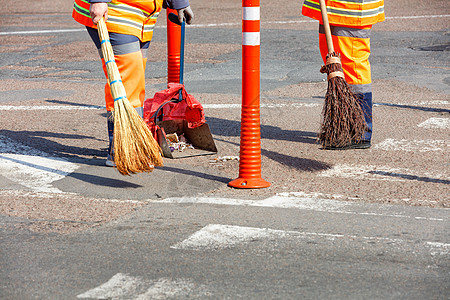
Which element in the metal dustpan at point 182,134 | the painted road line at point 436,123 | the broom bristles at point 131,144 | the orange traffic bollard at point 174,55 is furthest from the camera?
the painted road line at point 436,123

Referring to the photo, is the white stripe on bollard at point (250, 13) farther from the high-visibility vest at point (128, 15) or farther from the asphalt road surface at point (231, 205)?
the asphalt road surface at point (231, 205)

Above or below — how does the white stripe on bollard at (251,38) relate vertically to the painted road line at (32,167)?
above

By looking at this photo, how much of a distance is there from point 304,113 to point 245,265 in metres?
→ 4.48

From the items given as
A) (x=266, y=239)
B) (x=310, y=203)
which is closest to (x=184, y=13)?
(x=310, y=203)

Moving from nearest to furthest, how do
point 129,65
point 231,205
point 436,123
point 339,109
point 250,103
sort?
point 231,205 → point 250,103 → point 129,65 → point 339,109 → point 436,123

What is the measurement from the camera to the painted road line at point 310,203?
4.50m

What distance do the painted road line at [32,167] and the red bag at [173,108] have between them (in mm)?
849

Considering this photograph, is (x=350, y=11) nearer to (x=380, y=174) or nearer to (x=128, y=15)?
(x=380, y=174)

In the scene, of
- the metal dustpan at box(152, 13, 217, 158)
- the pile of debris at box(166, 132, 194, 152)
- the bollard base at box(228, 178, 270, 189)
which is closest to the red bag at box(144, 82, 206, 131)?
the metal dustpan at box(152, 13, 217, 158)

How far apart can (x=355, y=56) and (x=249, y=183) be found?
195cm

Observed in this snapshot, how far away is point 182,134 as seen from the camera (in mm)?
6543

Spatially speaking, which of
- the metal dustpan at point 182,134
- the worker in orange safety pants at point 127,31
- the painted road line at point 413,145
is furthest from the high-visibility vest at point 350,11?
the worker in orange safety pants at point 127,31

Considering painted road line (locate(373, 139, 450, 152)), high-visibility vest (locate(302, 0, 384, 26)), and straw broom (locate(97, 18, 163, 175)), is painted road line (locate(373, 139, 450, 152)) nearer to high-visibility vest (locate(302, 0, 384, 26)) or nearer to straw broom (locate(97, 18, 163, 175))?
high-visibility vest (locate(302, 0, 384, 26))

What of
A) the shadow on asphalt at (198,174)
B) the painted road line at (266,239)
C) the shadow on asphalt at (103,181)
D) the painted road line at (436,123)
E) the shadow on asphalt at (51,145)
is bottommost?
the painted road line at (266,239)
